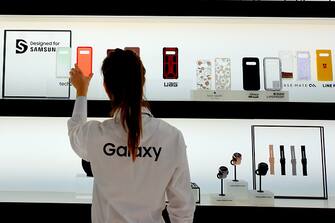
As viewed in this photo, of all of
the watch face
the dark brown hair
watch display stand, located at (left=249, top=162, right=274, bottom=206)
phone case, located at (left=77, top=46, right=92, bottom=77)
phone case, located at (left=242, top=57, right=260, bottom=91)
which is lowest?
watch display stand, located at (left=249, top=162, right=274, bottom=206)

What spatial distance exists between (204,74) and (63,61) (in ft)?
2.49

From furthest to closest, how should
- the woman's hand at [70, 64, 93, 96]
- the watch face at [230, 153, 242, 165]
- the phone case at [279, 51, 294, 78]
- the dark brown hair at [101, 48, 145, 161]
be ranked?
the phone case at [279, 51, 294, 78] → the watch face at [230, 153, 242, 165] → the woman's hand at [70, 64, 93, 96] → the dark brown hair at [101, 48, 145, 161]

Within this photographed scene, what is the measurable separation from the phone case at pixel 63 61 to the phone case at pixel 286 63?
1.16 metres

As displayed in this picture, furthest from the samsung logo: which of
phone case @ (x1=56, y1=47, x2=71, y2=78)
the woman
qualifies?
the woman

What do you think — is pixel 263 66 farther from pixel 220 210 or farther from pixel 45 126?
pixel 45 126

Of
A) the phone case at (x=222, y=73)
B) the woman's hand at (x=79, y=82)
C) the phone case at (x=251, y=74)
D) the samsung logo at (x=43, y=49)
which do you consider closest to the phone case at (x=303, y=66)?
the phone case at (x=251, y=74)

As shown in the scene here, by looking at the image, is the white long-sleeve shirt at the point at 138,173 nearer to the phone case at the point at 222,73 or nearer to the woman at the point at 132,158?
the woman at the point at 132,158

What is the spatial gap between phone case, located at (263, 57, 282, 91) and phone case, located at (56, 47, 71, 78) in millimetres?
1053

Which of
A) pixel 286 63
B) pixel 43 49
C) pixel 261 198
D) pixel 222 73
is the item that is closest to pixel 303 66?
pixel 286 63

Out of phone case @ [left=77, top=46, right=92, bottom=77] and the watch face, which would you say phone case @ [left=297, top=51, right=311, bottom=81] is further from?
phone case @ [left=77, top=46, right=92, bottom=77]

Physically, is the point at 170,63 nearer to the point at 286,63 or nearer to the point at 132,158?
the point at 286,63

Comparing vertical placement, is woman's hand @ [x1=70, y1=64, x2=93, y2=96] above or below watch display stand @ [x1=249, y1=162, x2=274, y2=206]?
above

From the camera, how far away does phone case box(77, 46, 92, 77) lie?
6.61 ft

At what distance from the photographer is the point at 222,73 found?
6.54 ft
